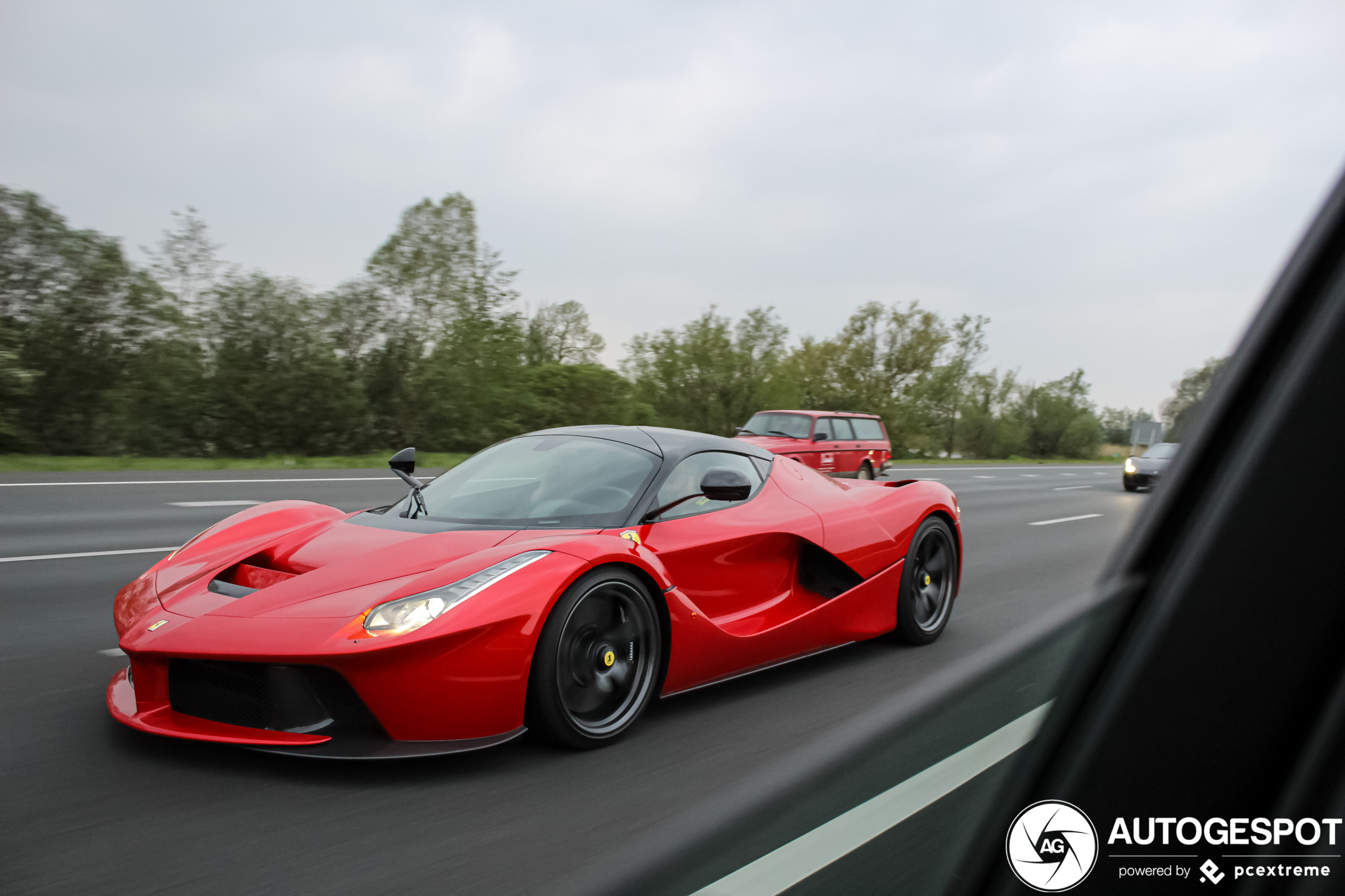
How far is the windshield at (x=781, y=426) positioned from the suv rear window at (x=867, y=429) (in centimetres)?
140

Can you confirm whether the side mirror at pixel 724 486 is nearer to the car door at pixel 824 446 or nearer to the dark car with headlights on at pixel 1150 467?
the dark car with headlights on at pixel 1150 467

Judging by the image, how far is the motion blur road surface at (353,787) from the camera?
7.43ft

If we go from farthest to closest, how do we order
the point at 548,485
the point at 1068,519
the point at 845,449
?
the point at 845,449 < the point at 1068,519 < the point at 548,485

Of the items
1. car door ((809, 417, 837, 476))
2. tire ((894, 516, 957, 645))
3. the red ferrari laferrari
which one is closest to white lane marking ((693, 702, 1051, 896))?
the red ferrari laferrari

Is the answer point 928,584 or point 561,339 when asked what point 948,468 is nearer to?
point 561,339

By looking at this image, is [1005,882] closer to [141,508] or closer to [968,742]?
[968,742]

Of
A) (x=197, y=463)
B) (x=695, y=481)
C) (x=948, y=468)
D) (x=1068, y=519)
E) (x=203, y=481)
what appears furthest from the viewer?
(x=948, y=468)

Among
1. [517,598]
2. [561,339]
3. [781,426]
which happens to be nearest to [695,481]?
[517,598]

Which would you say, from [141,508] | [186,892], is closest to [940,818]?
[186,892]

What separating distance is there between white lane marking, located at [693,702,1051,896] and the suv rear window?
16631mm

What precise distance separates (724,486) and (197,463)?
573 inches

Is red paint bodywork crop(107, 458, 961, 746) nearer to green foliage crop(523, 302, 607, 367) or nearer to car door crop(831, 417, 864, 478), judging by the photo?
car door crop(831, 417, 864, 478)

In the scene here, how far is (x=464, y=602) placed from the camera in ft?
9.78

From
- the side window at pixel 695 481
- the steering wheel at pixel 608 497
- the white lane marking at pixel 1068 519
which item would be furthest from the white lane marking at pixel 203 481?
the white lane marking at pixel 1068 519
